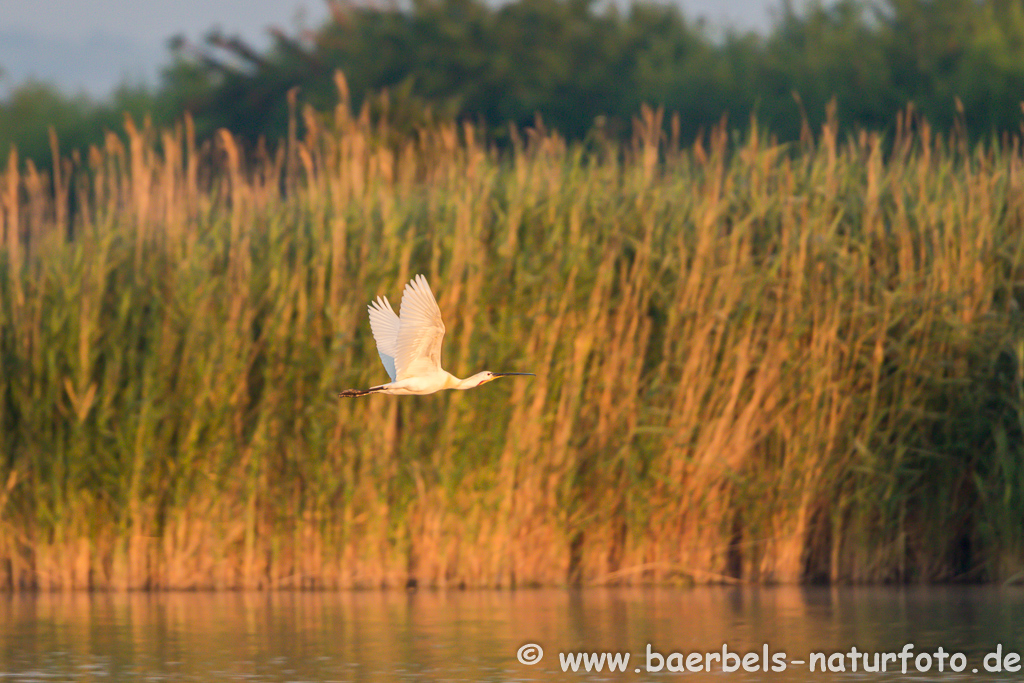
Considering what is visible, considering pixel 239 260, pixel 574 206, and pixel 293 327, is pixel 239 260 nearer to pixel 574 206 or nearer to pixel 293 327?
pixel 293 327

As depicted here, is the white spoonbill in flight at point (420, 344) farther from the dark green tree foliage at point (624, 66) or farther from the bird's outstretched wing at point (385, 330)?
the dark green tree foliage at point (624, 66)

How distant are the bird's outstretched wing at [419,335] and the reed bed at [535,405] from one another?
10.4 feet

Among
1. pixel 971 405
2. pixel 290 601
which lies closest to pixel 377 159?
pixel 290 601

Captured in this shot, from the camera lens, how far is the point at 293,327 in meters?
10.8

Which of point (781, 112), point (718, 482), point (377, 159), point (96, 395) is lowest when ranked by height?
point (718, 482)

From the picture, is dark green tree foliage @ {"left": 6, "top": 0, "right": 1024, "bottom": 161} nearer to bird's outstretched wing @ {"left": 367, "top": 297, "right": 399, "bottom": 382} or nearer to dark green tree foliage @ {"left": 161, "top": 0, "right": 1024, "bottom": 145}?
dark green tree foliage @ {"left": 161, "top": 0, "right": 1024, "bottom": 145}

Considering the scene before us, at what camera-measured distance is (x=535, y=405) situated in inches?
420

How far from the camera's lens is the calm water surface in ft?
24.4

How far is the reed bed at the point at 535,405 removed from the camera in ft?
34.8

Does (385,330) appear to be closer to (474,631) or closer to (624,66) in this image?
(474,631)

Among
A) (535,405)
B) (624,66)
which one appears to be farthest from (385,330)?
(624,66)

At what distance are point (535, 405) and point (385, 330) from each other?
293 cm

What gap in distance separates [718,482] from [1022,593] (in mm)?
1902

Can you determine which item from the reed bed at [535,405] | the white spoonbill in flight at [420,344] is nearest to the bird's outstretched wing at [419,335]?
the white spoonbill in flight at [420,344]
